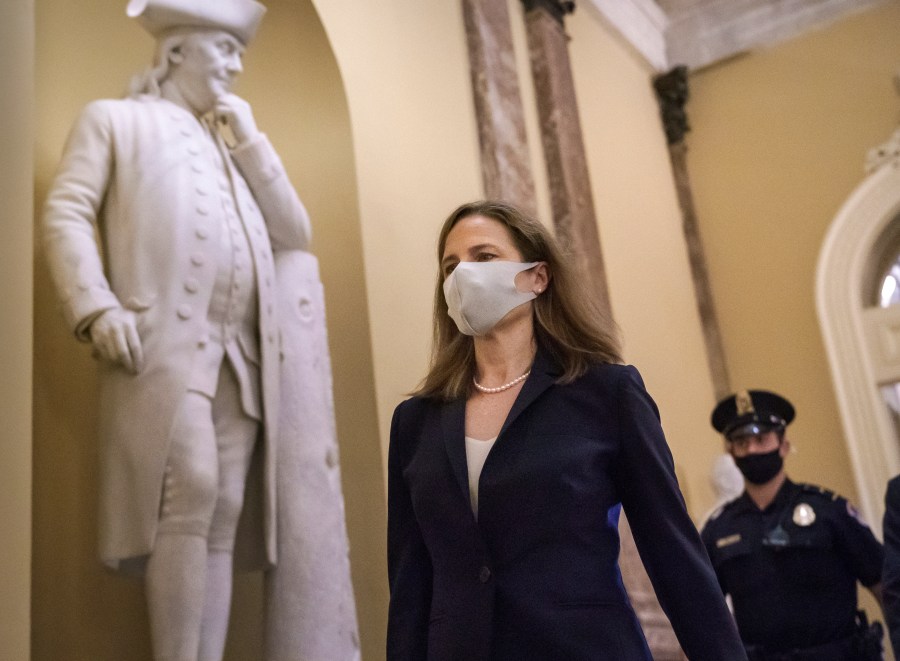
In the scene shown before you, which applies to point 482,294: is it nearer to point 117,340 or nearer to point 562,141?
point 117,340

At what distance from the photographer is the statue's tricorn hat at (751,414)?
428cm

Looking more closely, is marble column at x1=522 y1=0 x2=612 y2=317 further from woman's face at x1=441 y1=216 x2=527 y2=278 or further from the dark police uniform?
woman's face at x1=441 y1=216 x2=527 y2=278

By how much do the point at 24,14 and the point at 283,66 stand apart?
2.29m

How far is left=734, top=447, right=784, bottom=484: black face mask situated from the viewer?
4.18m

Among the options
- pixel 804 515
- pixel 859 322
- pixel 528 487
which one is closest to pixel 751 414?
pixel 804 515

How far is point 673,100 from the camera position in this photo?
27.9ft

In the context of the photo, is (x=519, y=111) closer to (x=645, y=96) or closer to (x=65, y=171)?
(x=645, y=96)

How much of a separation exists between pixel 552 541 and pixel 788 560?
242cm

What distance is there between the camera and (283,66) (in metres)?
4.79

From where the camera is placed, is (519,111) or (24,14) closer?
(24,14)

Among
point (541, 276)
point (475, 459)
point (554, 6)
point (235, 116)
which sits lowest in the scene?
point (475, 459)

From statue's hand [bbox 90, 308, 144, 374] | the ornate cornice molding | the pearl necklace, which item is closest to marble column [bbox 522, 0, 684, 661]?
the ornate cornice molding

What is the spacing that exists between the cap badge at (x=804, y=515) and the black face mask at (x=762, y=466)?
17 centimetres

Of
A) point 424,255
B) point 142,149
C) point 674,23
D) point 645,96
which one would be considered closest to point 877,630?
point 424,255
